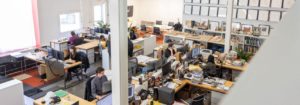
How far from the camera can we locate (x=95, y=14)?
13875 mm

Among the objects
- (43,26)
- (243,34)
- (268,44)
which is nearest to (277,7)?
(243,34)

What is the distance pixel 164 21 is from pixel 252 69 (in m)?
15.8

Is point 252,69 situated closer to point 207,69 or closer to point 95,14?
point 207,69

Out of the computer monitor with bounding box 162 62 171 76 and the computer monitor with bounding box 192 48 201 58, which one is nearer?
the computer monitor with bounding box 162 62 171 76

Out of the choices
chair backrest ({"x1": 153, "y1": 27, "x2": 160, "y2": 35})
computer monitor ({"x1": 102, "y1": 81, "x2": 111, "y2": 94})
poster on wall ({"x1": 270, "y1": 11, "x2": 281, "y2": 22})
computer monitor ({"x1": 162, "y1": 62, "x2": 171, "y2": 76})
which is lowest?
computer monitor ({"x1": 102, "y1": 81, "x2": 111, "y2": 94})

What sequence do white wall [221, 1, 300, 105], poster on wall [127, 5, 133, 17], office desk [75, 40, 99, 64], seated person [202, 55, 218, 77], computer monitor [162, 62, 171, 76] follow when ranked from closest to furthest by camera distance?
white wall [221, 1, 300, 105]
computer monitor [162, 62, 171, 76]
seated person [202, 55, 218, 77]
office desk [75, 40, 99, 64]
poster on wall [127, 5, 133, 17]

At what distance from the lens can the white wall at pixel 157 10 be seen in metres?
15.6

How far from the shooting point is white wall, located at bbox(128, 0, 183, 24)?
15594mm

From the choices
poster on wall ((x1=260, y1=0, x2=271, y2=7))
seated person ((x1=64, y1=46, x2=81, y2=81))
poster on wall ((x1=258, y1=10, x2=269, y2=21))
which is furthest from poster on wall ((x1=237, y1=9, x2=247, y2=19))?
seated person ((x1=64, y1=46, x2=81, y2=81))

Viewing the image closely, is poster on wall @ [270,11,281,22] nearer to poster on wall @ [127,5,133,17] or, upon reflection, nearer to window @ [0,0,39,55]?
poster on wall @ [127,5,133,17]

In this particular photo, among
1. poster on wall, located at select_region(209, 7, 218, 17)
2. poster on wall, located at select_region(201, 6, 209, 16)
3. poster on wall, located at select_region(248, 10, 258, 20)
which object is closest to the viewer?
poster on wall, located at select_region(248, 10, 258, 20)

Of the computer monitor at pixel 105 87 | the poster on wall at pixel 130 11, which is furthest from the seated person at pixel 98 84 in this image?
the poster on wall at pixel 130 11

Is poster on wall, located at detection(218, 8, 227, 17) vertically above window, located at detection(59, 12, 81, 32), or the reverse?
poster on wall, located at detection(218, 8, 227, 17)

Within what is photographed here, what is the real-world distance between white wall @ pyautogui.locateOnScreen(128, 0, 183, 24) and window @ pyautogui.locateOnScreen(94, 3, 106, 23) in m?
2.06
